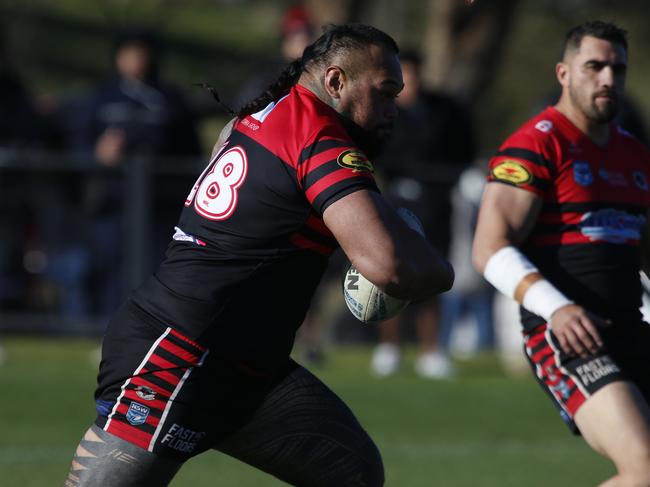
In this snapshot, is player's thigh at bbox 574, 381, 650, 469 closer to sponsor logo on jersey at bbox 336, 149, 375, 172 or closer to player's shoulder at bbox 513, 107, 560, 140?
player's shoulder at bbox 513, 107, 560, 140

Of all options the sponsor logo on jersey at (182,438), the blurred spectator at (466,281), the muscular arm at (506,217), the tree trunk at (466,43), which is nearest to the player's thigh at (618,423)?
the muscular arm at (506,217)

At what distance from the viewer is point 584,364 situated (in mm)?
5750

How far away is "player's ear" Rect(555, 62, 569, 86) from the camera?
251 inches

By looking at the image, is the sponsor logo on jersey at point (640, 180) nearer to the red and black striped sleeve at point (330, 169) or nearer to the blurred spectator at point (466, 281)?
the red and black striped sleeve at point (330, 169)

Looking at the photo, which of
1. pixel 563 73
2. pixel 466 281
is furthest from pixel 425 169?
pixel 563 73

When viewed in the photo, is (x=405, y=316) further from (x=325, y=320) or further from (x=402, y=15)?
(x=402, y=15)

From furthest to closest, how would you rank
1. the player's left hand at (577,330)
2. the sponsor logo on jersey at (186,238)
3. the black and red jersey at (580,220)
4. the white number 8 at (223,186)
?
the black and red jersey at (580,220), the player's left hand at (577,330), the sponsor logo on jersey at (186,238), the white number 8 at (223,186)

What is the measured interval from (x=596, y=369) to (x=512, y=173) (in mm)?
916

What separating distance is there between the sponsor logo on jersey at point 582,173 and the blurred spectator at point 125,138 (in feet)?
23.2

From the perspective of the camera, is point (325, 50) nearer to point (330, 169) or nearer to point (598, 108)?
point (330, 169)

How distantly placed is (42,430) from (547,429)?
3.70 m

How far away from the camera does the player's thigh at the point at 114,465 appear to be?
477cm

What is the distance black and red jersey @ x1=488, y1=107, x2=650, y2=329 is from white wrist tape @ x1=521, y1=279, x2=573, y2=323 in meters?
0.37

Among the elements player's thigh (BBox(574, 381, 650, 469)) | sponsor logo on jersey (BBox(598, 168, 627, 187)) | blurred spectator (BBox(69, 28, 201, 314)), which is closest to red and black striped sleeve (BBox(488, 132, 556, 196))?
sponsor logo on jersey (BBox(598, 168, 627, 187))
